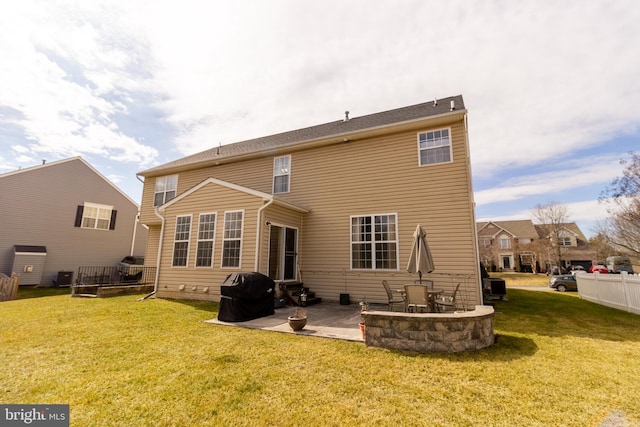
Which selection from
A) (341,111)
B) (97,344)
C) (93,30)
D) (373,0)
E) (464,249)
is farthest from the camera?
(341,111)

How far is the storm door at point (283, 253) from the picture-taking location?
10156mm

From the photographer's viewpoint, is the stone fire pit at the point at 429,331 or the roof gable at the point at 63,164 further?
the roof gable at the point at 63,164

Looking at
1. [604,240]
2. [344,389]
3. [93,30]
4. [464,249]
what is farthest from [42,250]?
[604,240]

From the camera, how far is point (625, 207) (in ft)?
67.7

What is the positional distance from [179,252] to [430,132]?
10.8 m

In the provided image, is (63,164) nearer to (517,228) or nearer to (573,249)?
(517,228)

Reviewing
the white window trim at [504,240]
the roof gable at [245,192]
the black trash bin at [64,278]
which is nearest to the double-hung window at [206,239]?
the roof gable at [245,192]

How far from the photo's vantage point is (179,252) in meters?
11.0

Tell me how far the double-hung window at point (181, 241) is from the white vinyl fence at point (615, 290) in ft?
53.5

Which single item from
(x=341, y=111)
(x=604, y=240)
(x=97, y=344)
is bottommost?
(x=97, y=344)

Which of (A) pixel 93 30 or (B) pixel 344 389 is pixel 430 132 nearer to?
(B) pixel 344 389

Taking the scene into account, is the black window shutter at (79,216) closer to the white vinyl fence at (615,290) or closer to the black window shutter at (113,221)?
the black window shutter at (113,221)

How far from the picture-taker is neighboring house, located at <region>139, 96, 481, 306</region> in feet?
30.6

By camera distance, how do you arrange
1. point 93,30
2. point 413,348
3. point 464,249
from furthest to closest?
point 464,249, point 93,30, point 413,348
